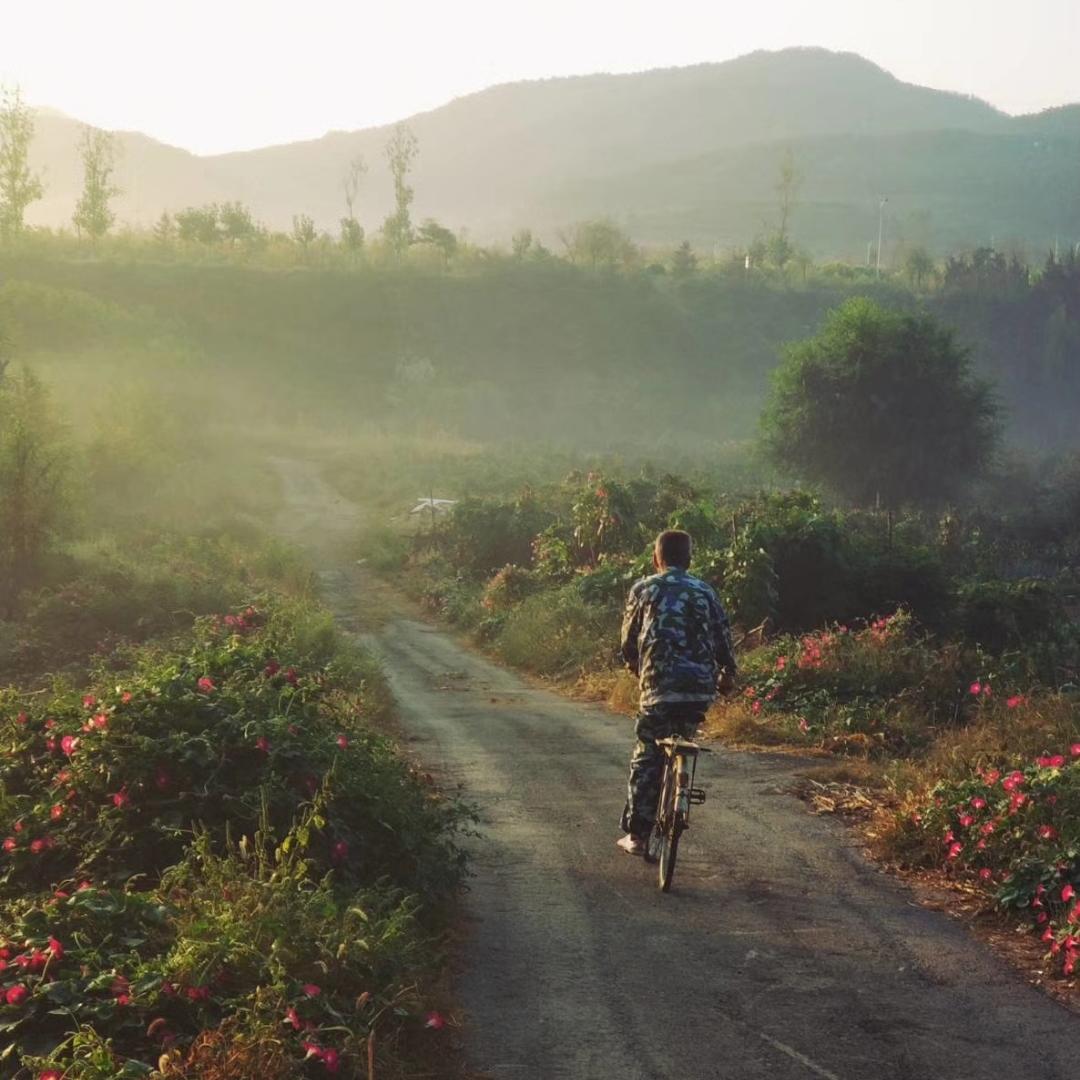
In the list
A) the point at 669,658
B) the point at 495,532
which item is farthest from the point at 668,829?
the point at 495,532

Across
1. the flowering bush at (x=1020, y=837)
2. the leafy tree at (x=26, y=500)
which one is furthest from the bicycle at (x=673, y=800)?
the leafy tree at (x=26, y=500)

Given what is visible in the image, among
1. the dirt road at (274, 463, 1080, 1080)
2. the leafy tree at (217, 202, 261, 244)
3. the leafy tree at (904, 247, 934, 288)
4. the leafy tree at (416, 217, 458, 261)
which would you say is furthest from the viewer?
the leafy tree at (904, 247, 934, 288)

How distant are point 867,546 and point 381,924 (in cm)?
1655

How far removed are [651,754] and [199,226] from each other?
10267cm

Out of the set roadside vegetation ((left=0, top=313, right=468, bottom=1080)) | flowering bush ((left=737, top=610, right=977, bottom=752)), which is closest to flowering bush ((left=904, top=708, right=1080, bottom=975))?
roadside vegetation ((left=0, top=313, right=468, bottom=1080))

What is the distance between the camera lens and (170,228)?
102 metres

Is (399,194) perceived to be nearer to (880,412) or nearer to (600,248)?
(600,248)

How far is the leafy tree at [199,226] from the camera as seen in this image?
10219 centimetres

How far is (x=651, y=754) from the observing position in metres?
8.64

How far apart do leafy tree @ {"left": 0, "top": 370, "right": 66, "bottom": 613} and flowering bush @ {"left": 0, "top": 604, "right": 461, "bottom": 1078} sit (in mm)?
16980

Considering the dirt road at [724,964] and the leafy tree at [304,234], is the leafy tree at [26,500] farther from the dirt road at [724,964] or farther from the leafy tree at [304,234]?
the leafy tree at [304,234]

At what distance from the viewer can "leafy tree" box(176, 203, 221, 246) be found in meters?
102

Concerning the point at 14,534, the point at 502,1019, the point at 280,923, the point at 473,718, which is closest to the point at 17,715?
the point at 280,923

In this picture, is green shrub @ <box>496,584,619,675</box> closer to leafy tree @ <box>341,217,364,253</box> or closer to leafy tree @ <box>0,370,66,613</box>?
leafy tree @ <box>0,370,66,613</box>
